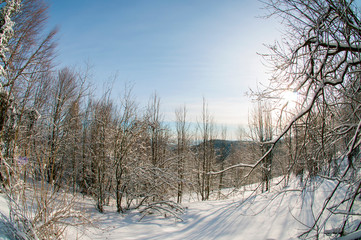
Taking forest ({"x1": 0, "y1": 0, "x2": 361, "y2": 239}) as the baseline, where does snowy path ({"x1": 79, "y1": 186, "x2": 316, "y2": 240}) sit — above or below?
below

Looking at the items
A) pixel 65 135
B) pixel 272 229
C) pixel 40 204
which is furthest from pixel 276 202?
pixel 65 135

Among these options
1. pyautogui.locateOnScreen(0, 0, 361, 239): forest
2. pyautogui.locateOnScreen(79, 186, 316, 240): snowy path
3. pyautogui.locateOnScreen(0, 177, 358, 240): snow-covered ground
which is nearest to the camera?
pyautogui.locateOnScreen(0, 0, 361, 239): forest

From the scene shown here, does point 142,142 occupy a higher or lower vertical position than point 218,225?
higher

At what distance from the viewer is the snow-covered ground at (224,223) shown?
16.8ft

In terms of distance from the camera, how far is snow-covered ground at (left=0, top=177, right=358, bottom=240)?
16.8ft

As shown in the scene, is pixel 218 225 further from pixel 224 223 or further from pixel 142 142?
pixel 142 142

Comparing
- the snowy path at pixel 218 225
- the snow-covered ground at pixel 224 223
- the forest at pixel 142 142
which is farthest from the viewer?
the snowy path at pixel 218 225

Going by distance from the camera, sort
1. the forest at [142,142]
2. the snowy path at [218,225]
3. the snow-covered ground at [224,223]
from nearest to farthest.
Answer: the forest at [142,142] → the snow-covered ground at [224,223] → the snowy path at [218,225]

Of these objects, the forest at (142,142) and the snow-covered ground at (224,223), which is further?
the snow-covered ground at (224,223)

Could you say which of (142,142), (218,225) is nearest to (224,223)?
(218,225)

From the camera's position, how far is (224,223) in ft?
20.9

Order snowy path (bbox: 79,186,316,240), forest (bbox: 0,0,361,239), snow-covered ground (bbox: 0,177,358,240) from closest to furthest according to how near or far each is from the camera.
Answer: forest (bbox: 0,0,361,239), snow-covered ground (bbox: 0,177,358,240), snowy path (bbox: 79,186,316,240)

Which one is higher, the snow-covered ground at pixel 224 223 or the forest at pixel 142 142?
the forest at pixel 142 142

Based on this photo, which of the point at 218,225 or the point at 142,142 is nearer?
the point at 218,225
